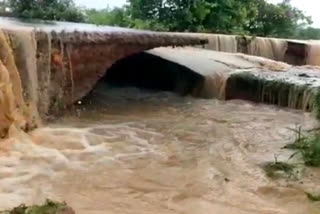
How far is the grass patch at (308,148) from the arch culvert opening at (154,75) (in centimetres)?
414

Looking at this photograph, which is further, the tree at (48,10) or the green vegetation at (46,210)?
the tree at (48,10)

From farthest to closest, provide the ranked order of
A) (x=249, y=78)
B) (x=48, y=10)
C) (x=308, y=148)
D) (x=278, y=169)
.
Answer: (x=48, y=10) < (x=249, y=78) < (x=308, y=148) < (x=278, y=169)

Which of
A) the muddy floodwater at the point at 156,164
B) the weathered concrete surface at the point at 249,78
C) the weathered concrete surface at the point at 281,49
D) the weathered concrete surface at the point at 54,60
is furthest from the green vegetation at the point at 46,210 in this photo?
the weathered concrete surface at the point at 281,49

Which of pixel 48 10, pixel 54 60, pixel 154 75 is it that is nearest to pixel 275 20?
pixel 48 10

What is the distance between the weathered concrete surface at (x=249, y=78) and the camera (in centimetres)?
898

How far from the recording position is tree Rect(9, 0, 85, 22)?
15141 mm

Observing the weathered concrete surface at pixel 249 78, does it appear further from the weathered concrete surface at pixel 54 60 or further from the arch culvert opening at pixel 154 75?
the weathered concrete surface at pixel 54 60

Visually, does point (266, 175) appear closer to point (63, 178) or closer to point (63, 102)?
point (63, 178)

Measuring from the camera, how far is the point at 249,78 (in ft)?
31.8

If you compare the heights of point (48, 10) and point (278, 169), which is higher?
point (48, 10)

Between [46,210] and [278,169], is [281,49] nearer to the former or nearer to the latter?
[278,169]

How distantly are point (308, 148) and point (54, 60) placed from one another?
352 cm

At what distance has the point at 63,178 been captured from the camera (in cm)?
469

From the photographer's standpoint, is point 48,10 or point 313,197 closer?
point 313,197
